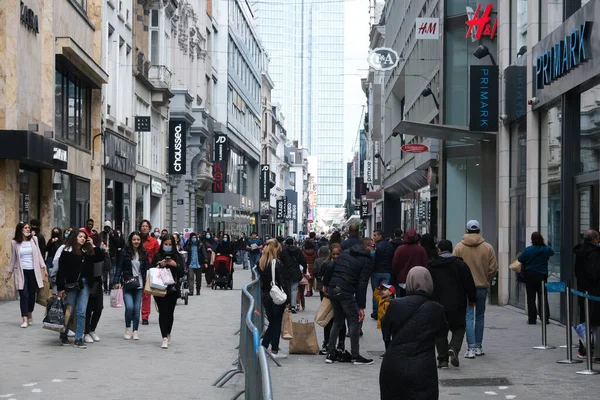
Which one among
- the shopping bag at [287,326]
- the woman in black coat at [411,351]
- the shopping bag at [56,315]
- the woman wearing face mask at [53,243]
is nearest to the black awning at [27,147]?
the woman wearing face mask at [53,243]

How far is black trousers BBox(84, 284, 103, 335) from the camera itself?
613 inches

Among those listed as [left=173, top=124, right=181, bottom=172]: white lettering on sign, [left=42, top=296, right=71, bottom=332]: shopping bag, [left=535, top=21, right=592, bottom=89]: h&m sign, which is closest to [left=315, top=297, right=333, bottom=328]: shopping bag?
[left=42, top=296, right=71, bottom=332]: shopping bag

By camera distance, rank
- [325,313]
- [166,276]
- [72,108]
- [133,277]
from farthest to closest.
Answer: [72,108] → [133,277] → [166,276] → [325,313]

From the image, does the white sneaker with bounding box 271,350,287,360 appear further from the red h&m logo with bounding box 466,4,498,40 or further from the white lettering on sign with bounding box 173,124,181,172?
the white lettering on sign with bounding box 173,124,181,172

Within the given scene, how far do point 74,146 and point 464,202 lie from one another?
11.7m

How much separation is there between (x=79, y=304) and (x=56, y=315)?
0.40 meters

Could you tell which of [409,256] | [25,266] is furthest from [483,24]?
[25,266]

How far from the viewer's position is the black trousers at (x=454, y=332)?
517 inches

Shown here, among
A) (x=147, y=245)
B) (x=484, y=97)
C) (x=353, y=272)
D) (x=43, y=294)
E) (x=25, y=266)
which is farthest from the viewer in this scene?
(x=484, y=97)

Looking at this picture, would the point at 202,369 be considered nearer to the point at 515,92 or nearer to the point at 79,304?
the point at 79,304

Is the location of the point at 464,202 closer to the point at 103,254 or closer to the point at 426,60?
the point at 426,60

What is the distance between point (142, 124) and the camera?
40.5 meters

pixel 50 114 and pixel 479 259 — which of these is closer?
pixel 479 259

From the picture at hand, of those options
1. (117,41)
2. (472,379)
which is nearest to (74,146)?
(117,41)
